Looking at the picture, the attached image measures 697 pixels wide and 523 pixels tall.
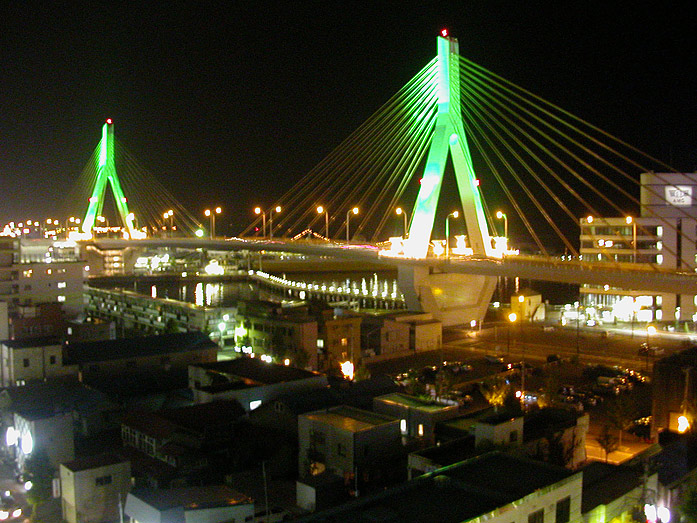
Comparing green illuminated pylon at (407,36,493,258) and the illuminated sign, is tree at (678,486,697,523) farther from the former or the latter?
the illuminated sign

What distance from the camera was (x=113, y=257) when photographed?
20.1 metres

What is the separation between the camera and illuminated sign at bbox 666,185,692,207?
1005cm

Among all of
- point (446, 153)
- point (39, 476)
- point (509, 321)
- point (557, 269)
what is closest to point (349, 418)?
point (39, 476)

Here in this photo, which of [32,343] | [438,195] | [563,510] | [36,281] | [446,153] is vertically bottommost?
[563,510]

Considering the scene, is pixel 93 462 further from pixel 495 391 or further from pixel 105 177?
pixel 105 177

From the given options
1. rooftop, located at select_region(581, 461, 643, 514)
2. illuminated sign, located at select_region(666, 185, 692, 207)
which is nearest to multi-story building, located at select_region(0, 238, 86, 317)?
rooftop, located at select_region(581, 461, 643, 514)

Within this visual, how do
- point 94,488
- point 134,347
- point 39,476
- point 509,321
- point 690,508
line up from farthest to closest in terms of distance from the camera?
point 509,321
point 134,347
point 39,476
point 94,488
point 690,508

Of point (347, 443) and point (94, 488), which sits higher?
point (347, 443)

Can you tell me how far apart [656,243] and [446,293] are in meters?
3.33

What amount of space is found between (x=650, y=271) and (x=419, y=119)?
3.59 m

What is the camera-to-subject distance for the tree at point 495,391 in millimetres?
5004

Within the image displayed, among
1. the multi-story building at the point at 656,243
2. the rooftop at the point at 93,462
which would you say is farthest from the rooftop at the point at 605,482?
the multi-story building at the point at 656,243

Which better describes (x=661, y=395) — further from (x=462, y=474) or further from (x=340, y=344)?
(x=340, y=344)

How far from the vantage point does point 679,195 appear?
1013 cm
